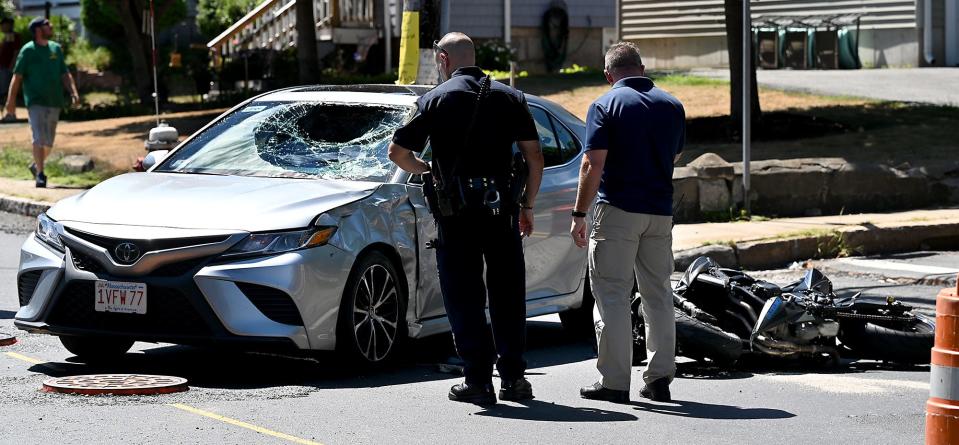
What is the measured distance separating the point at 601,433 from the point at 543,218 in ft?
8.26

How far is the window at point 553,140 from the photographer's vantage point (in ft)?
29.8

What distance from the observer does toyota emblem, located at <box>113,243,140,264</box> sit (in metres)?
7.22

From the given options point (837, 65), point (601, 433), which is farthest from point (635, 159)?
point (837, 65)

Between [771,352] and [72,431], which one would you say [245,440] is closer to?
[72,431]

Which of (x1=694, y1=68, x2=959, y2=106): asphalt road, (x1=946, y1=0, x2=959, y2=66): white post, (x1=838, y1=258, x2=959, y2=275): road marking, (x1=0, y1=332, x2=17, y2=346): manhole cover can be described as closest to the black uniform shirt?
(x1=0, y1=332, x2=17, y2=346): manhole cover

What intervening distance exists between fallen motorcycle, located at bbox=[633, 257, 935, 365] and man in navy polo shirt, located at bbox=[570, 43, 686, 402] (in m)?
0.82

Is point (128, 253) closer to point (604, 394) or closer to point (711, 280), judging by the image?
point (604, 394)

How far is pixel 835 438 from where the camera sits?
6.34m

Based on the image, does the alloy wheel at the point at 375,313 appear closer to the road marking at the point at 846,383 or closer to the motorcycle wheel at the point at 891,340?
the road marking at the point at 846,383

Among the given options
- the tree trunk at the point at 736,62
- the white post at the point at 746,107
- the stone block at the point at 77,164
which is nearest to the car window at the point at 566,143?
the white post at the point at 746,107

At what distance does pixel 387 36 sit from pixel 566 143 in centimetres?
2225

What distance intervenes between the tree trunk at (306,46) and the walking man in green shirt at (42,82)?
6.55 metres

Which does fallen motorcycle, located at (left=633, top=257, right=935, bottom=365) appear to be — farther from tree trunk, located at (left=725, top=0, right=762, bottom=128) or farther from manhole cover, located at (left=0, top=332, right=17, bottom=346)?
tree trunk, located at (left=725, top=0, right=762, bottom=128)

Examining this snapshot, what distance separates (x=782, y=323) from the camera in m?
7.86
